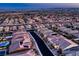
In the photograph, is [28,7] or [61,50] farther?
[28,7]

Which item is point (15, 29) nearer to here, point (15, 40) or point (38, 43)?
point (15, 40)

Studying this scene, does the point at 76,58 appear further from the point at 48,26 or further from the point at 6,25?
the point at 6,25

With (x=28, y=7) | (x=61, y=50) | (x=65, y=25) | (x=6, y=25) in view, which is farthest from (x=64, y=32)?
(x=6, y=25)

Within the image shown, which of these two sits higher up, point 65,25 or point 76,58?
point 65,25

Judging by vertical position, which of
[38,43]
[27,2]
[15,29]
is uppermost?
[27,2]

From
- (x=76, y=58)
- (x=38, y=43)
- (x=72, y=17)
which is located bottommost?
(x=76, y=58)

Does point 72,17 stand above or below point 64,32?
above

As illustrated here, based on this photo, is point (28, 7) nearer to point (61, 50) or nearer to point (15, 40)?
point (15, 40)

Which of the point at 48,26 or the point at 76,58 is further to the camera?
the point at 48,26

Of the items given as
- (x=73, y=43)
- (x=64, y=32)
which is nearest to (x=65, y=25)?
(x=64, y=32)
